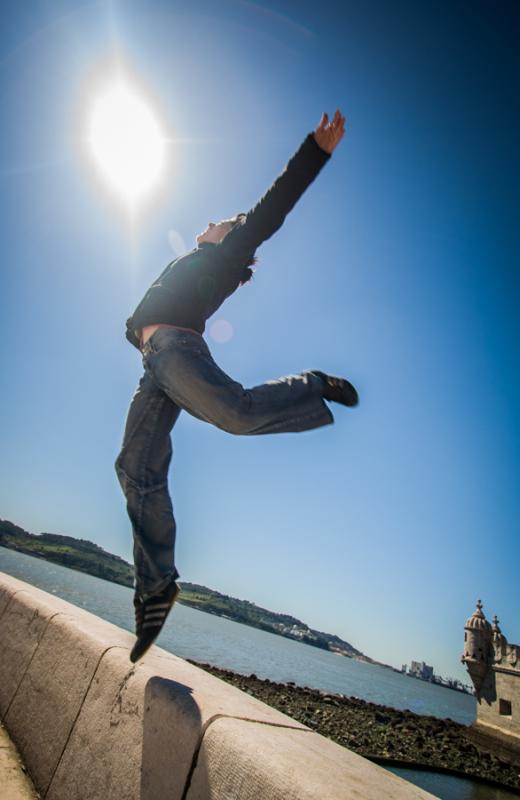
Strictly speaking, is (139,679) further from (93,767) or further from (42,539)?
(42,539)

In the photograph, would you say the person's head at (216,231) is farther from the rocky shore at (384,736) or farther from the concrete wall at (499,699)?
the concrete wall at (499,699)

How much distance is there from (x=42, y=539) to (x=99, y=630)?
573 feet

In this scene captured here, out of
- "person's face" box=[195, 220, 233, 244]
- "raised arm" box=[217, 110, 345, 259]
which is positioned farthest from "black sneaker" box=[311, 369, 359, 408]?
"person's face" box=[195, 220, 233, 244]

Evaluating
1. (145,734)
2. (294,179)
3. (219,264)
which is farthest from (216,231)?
(145,734)

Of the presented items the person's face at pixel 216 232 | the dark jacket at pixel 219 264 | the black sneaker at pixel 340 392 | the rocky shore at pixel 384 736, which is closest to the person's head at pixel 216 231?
the person's face at pixel 216 232

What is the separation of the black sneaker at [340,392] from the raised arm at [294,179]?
0.98 m

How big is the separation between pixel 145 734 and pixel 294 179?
2730mm

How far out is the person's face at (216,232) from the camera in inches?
117

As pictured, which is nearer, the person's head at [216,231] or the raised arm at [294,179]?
the raised arm at [294,179]

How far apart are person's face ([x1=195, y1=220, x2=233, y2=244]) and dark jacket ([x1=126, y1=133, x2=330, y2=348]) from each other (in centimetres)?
20

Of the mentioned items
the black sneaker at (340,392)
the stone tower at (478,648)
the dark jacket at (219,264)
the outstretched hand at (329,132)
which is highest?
the stone tower at (478,648)

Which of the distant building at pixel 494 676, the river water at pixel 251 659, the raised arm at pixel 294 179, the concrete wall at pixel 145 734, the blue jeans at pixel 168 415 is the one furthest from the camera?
the distant building at pixel 494 676

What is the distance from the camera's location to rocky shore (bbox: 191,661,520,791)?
46.0ft

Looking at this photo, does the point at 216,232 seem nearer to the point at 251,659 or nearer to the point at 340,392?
the point at 340,392
